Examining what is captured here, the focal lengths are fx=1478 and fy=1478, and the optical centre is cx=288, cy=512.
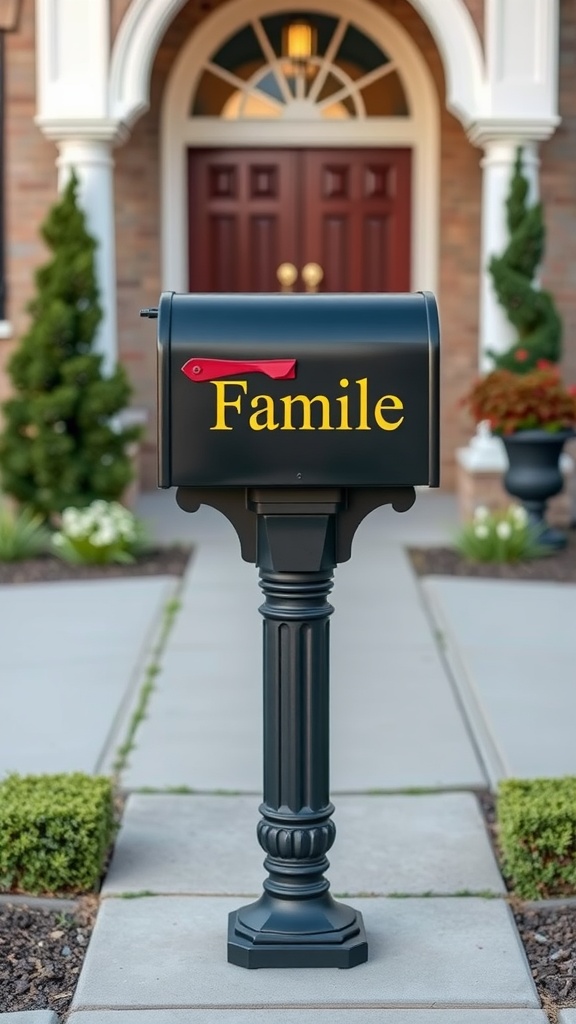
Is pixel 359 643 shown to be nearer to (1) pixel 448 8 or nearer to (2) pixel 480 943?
(2) pixel 480 943

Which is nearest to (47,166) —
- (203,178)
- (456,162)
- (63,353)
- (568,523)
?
(203,178)

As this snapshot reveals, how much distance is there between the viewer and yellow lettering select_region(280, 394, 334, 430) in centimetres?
315

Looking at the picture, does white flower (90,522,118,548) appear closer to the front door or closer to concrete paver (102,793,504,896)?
the front door

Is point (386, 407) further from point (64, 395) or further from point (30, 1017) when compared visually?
point (64, 395)

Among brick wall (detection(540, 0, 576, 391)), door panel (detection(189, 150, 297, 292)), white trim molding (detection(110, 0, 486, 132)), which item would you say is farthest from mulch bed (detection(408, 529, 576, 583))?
door panel (detection(189, 150, 297, 292))

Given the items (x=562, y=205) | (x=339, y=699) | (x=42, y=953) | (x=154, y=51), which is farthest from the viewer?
(x=562, y=205)

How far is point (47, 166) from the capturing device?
34.0 feet

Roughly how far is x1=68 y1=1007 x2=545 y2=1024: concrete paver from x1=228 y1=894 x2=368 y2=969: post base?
200 mm

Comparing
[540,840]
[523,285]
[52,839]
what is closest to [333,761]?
[540,840]

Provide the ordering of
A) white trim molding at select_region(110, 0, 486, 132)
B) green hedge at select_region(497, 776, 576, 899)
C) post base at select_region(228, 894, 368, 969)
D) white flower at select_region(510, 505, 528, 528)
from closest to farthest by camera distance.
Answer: post base at select_region(228, 894, 368, 969), green hedge at select_region(497, 776, 576, 899), white flower at select_region(510, 505, 528, 528), white trim molding at select_region(110, 0, 486, 132)

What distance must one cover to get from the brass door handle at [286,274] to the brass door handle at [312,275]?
0.24ft

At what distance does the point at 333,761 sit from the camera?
16.2 feet

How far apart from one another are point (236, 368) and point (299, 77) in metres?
8.15

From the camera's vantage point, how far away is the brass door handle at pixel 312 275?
433 inches
